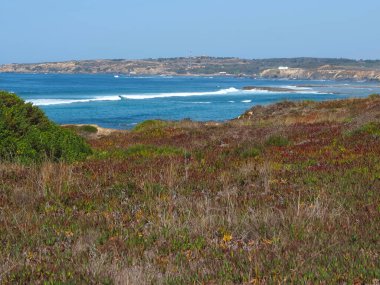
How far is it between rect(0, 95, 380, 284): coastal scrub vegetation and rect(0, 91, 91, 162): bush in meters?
1.29

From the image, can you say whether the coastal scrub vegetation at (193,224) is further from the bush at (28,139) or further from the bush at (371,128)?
the bush at (371,128)

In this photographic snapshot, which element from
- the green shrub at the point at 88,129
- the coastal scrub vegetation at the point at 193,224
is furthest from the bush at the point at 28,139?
the green shrub at the point at 88,129

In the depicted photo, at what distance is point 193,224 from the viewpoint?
5.68m

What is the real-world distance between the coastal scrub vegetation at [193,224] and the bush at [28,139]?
1.29 meters

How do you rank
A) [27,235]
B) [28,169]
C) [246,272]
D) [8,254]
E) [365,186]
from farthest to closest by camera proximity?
1. [28,169]
2. [365,186]
3. [27,235]
4. [8,254]
5. [246,272]

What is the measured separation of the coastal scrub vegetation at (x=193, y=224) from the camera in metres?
4.32

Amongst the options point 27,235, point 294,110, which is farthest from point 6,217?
point 294,110

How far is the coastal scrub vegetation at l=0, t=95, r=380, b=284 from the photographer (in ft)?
14.2

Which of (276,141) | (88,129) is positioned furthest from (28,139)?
(88,129)

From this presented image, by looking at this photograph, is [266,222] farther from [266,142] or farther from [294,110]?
[294,110]

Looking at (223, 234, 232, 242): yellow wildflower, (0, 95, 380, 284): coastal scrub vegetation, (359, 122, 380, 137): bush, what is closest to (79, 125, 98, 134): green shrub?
(359, 122, 380, 137): bush

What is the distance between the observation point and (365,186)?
748 centimetres

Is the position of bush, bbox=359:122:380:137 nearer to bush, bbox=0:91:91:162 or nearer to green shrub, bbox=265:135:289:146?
green shrub, bbox=265:135:289:146

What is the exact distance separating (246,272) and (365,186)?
12.7ft
